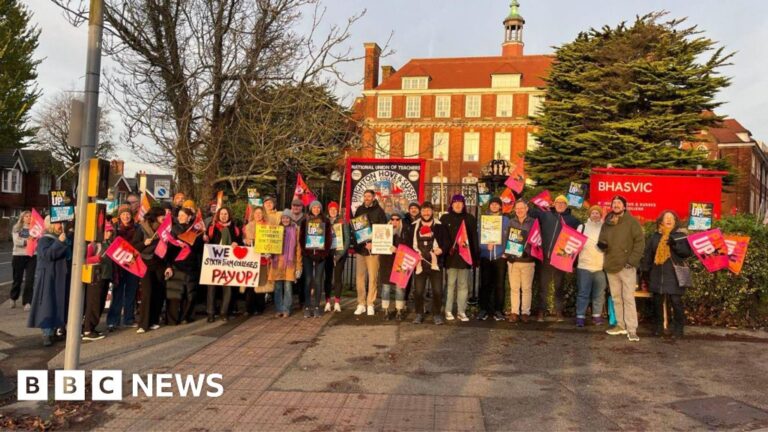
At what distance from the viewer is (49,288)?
7.84 m

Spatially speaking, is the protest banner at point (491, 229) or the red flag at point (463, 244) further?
the protest banner at point (491, 229)

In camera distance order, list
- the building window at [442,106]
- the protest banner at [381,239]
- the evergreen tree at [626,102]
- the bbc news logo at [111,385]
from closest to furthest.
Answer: the bbc news logo at [111,385] < the protest banner at [381,239] < the evergreen tree at [626,102] < the building window at [442,106]

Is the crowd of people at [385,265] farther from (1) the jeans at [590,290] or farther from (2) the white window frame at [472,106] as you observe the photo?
(2) the white window frame at [472,106]

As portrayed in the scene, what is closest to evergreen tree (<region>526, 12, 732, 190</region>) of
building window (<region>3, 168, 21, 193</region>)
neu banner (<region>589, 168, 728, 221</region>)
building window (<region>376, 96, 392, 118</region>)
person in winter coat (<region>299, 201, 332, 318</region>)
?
neu banner (<region>589, 168, 728, 221</region>)

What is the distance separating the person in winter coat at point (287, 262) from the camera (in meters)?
9.56

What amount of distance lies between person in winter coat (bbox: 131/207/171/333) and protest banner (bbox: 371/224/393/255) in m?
3.41

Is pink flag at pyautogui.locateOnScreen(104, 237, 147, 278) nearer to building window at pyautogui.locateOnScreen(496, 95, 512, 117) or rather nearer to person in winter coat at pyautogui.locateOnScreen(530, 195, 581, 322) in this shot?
person in winter coat at pyautogui.locateOnScreen(530, 195, 581, 322)

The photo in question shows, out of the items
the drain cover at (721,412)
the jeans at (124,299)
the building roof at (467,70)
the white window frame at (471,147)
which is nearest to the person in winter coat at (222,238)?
the jeans at (124,299)

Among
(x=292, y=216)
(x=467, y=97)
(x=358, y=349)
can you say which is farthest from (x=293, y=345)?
(x=467, y=97)

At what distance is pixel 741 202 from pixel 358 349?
179ft

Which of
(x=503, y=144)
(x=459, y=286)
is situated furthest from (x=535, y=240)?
(x=503, y=144)

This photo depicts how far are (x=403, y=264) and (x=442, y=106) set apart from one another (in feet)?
166

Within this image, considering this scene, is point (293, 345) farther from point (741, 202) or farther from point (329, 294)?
point (741, 202)

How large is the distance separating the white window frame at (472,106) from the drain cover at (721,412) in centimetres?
5337
